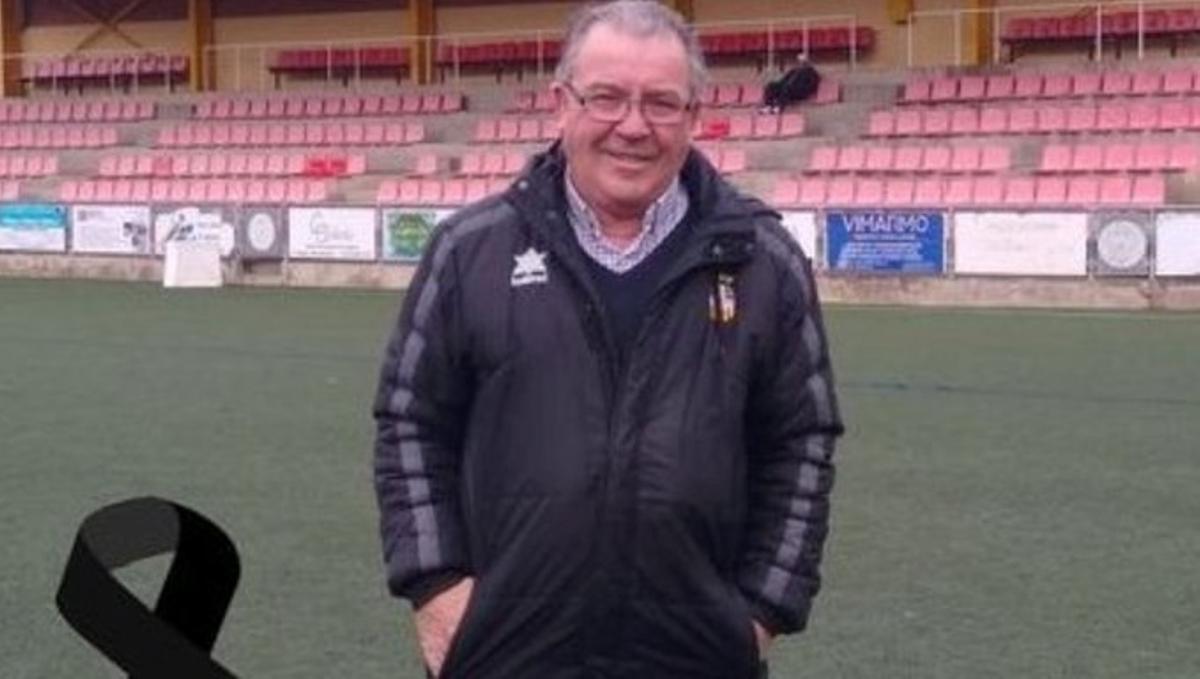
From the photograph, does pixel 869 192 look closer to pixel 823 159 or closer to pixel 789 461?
pixel 823 159

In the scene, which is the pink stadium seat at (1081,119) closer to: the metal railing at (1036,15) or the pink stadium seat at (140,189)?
the metal railing at (1036,15)

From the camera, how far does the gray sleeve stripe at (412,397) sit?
2.59 metres

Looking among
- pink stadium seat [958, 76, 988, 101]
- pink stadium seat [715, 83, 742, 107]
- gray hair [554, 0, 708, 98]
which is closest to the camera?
gray hair [554, 0, 708, 98]

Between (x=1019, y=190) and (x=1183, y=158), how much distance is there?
1720mm

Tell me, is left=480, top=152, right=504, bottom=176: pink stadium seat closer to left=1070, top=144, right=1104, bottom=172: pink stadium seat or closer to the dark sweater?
left=1070, top=144, right=1104, bottom=172: pink stadium seat

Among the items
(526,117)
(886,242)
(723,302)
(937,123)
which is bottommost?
(886,242)

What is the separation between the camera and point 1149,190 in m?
20.1

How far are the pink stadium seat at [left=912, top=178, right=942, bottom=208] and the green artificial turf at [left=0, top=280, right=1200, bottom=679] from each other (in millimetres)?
3986

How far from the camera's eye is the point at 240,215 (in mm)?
24062

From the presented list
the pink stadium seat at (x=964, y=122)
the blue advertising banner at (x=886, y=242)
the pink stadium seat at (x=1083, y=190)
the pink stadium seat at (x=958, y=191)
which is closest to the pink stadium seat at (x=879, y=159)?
the pink stadium seat at (x=964, y=122)

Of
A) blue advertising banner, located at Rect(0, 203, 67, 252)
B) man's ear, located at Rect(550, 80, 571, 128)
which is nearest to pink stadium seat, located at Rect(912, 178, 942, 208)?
blue advertising banner, located at Rect(0, 203, 67, 252)

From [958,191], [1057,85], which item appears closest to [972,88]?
[1057,85]

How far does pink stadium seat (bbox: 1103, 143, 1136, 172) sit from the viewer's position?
21328 mm

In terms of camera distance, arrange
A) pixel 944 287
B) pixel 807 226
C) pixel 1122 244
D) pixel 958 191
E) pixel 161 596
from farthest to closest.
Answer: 1. pixel 958 191
2. pixel 807 226
3. pixel 944 287
4. pixel 1122 244
5. pixel 161 596
